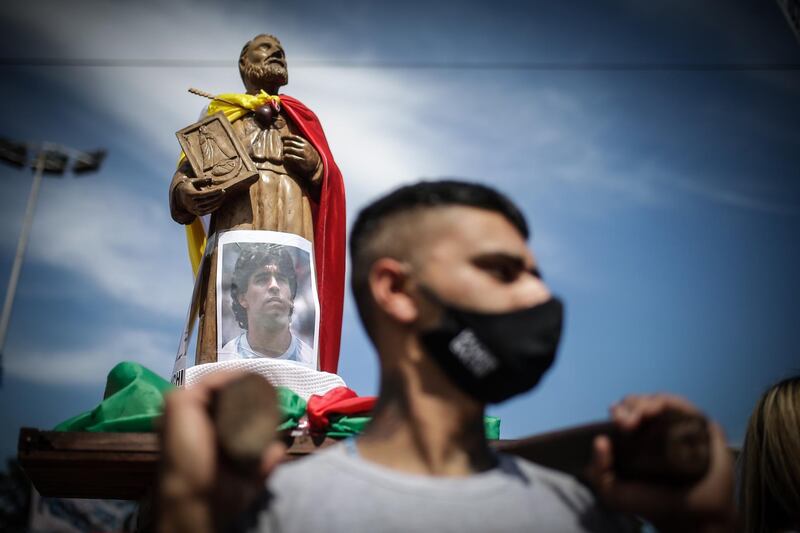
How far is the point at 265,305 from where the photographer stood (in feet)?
14.1

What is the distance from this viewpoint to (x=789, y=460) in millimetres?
2943

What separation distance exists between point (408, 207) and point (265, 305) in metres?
2.49

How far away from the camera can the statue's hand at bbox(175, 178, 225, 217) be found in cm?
434

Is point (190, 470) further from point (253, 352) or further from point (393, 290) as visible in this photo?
point (253, 352)

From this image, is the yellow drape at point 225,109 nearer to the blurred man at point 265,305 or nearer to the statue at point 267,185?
the statue at point 267,185

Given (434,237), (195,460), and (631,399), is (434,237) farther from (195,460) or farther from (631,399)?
(195,460)

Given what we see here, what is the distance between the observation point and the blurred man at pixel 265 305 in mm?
4230

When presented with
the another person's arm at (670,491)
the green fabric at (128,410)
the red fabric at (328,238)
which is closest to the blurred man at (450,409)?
the another person's arm at (670,491)

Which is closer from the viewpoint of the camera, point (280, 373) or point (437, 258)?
point (437, 258)

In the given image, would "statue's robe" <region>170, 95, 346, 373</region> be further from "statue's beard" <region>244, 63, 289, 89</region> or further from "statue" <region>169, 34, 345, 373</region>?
"statue's beard" <region>244, 63, 289, 89</region>

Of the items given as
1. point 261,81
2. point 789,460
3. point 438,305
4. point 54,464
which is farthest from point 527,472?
point 261,81

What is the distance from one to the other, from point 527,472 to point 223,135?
10.4 ft

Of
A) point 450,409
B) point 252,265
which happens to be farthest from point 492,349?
point 252,265

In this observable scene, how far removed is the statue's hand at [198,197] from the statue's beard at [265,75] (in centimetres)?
89
